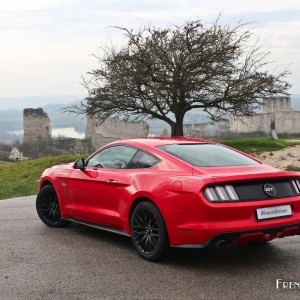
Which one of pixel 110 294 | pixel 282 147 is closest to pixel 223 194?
pixel 110 294

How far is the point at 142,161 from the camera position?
6.54 meters

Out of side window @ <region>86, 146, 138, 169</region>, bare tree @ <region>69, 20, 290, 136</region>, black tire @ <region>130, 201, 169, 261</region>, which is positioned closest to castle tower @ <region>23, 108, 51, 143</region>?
bare tree @ <region>69, 20, 290, 136</region>

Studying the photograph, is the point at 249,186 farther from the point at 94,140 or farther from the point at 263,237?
the point at 94,140

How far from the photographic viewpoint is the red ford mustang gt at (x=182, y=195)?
5.50 metres

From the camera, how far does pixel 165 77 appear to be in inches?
1047

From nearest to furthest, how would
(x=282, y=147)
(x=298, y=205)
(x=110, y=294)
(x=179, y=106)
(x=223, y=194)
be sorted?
1. (x=110, y=294)
2. (x=223, y=194)
3. (x=298, y=205)
4. (x=282, y=147)
5. (x=179, y=106)

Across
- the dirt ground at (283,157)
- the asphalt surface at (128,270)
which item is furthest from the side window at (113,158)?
the dirt ground at (283,157)

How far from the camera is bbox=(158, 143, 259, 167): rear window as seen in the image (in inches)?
244

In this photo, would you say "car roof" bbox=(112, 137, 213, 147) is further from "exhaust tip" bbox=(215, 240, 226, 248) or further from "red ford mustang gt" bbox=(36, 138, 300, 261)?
"exhaust tip" bbox=(215, 240, 226, 248)

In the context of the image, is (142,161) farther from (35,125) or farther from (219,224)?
(35,125)

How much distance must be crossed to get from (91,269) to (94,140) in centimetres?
4867

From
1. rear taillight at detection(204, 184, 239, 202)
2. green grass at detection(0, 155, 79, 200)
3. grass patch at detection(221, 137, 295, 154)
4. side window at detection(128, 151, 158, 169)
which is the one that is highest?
side window at detection(128, 151, 158, 169)

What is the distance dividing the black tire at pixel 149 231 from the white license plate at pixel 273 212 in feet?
3.22

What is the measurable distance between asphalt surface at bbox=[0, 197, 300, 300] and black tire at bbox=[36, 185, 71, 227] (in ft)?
1.84
